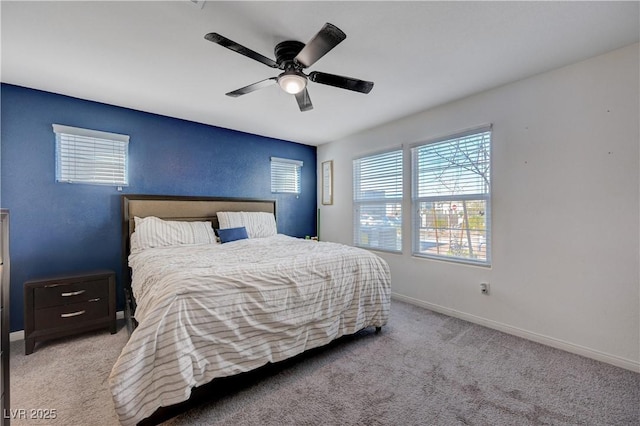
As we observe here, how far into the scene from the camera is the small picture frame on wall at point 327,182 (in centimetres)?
480

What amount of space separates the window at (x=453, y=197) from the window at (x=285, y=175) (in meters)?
2.12

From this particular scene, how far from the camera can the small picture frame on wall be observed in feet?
15.8

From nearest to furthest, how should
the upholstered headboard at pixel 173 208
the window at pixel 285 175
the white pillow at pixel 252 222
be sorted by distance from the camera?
the upholstered headboard at pixel 173 208
the white pillow at pixel 252 222
the window at pixel 285 175

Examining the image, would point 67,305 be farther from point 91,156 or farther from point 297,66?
point 297,66

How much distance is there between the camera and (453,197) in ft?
10.2

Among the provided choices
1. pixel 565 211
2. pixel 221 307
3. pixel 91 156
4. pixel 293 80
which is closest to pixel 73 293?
pixel 91 156

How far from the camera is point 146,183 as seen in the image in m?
3.38

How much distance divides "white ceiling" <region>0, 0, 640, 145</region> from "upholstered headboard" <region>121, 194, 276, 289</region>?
1.14 meters

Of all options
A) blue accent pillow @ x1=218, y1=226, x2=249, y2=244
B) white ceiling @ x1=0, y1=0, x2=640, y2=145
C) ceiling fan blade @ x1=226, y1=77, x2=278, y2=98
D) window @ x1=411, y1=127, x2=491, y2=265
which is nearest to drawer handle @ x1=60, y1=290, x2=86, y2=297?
blue accent pillow @ x1=218, y1=226, x2=249, y2=244

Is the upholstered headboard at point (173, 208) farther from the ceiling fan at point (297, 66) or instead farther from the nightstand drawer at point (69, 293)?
the ceiling fan at point (297, 66)

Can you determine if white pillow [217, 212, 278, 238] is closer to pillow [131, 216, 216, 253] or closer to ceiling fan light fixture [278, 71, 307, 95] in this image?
pillow [131, 216, 216, 253]

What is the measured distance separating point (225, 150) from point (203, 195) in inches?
29.6

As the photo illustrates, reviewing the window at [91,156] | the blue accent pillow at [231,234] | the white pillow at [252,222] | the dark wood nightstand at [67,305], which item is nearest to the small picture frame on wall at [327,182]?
the white pillow at [252,222]

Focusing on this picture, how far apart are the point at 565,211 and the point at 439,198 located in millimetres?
1140
